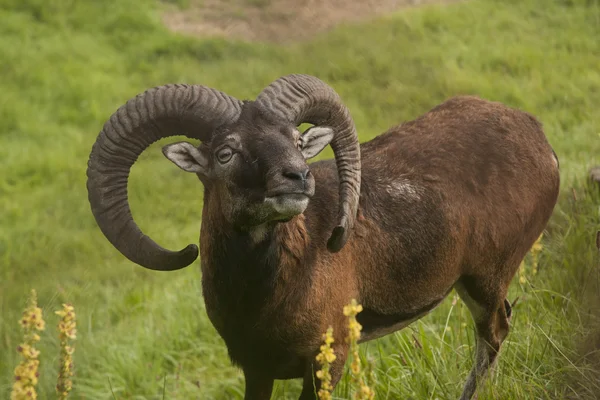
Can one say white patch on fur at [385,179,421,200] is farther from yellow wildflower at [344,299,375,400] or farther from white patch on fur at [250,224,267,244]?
yellow wildflower at [344,299,375,400]

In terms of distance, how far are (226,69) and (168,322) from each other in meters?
9.50

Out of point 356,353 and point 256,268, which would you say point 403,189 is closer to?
point 256,268

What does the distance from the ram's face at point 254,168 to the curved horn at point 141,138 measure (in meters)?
0.14

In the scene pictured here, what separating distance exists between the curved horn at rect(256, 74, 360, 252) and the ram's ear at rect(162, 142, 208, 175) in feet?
1.58

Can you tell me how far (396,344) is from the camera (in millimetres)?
7156

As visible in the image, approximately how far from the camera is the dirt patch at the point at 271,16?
1852cm

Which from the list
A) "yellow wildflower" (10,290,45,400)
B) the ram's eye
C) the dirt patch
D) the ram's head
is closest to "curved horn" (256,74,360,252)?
the ram's head

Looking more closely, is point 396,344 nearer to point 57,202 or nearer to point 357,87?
point 57,202

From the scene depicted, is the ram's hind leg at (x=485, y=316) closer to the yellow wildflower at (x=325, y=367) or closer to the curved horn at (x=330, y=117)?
the curved horn at (x=330, y=117)

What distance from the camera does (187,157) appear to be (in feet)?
17.3

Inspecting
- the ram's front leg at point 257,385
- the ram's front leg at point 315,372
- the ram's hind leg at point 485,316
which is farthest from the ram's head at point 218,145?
the ram's hind leg at point 485,316

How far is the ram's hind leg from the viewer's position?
20.0ft

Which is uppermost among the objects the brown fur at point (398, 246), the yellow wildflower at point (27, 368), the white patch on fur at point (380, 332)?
the yellow wildflower at point (27, 368)

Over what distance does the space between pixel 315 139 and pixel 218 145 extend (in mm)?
652
